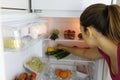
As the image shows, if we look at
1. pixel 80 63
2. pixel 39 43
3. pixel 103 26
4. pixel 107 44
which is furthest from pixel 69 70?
pixel 103 26

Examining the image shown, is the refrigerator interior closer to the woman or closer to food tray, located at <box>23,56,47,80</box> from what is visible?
food tray, located at <box>23,56,47,80</box>

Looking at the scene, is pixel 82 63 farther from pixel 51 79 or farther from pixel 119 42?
pixel 119 42

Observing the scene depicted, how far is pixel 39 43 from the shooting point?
1.73 metres

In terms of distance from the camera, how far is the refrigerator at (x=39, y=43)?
3.13ft

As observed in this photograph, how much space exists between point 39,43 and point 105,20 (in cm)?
85

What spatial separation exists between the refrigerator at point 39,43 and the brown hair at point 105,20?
339 mm

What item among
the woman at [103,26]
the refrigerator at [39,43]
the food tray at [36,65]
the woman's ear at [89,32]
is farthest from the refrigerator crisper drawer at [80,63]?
the woman's ear at [89,32]

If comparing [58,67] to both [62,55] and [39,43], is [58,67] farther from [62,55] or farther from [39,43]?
[39,43]

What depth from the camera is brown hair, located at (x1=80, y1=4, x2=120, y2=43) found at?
1026mm

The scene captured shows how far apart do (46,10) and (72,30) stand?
1.44 ft

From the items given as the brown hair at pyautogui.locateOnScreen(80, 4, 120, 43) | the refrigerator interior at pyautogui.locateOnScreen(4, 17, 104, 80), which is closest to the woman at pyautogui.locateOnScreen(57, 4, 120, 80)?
the brown hair at pyautogui.locateOnScreen(80, 4, 120, 43)

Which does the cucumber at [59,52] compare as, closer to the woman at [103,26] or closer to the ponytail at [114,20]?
the woman at [103,26]

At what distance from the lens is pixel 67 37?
1.71 m

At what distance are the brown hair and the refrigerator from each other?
339 mm
